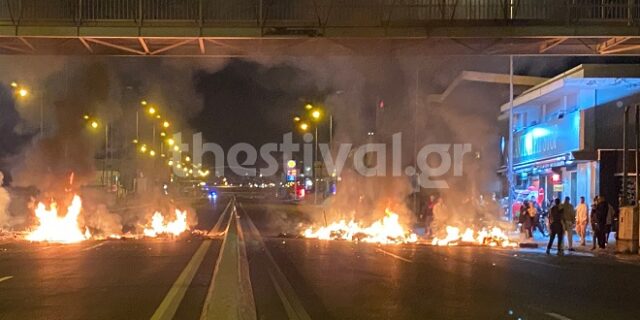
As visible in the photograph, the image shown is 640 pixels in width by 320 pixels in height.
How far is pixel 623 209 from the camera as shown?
768 inches

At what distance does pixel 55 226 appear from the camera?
23.7 metres

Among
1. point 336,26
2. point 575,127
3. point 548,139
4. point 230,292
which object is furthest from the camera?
point 548,139

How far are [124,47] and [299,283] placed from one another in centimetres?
846

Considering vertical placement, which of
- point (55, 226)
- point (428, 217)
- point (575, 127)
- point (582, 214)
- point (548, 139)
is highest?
point (575, 127)

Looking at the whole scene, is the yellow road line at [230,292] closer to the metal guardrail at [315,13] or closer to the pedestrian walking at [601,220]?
the metal guardrail at [315,13]

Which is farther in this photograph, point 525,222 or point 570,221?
point 525,222

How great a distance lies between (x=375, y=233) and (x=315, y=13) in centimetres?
1075

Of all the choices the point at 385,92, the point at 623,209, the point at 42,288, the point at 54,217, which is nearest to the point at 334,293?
the point at 42,288

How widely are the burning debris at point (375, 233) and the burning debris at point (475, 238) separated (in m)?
1.15

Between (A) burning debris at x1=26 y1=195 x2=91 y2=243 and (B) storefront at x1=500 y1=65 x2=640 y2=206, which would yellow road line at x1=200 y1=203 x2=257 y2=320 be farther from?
(B) storefront at x1=500 y1=65 x2=640 y2=206

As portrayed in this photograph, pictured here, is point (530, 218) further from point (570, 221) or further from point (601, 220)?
point (601, 220)

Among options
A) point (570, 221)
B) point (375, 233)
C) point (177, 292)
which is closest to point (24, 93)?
point (375, 233)

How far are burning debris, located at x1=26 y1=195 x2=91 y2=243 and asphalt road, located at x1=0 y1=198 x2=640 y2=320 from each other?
3470 mm

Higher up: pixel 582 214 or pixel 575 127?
pixel 575 127
